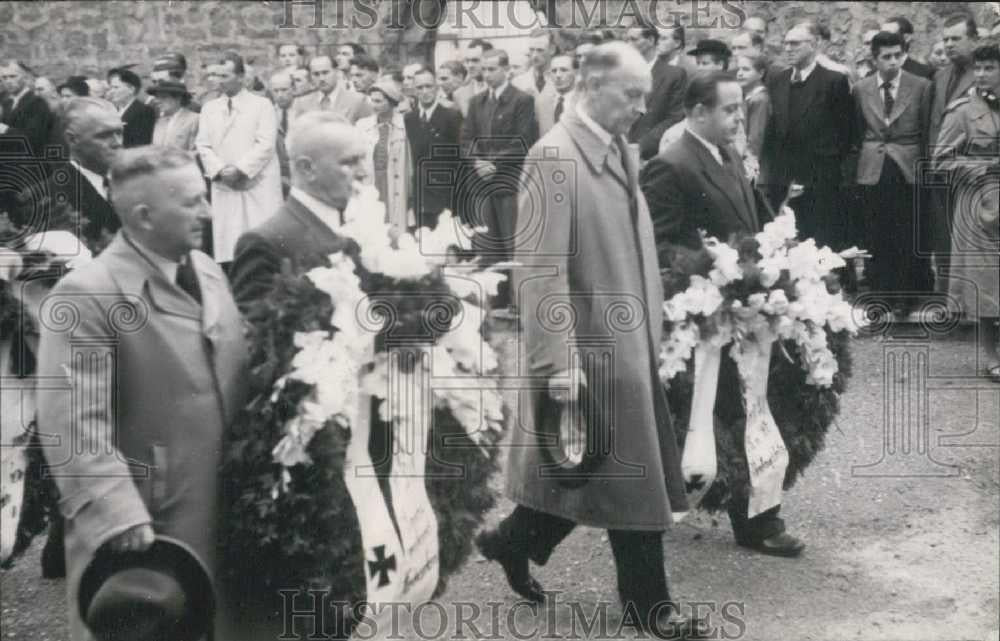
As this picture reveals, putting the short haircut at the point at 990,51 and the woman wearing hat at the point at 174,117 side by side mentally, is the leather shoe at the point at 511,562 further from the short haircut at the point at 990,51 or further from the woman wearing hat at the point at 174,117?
the short haircut at the point at 990,51

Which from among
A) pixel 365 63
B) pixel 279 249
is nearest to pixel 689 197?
pixel 279 249

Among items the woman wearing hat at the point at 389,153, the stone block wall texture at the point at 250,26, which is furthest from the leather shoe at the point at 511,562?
the stone block wall texture at the point at 250,26

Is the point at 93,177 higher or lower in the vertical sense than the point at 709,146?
lower

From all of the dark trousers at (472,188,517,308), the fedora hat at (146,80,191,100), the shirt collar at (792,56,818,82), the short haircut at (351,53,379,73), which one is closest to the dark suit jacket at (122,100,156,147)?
the fedora hat at (146,80,191,100)

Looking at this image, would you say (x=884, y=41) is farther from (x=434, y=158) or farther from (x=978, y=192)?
(x=434, y=158)

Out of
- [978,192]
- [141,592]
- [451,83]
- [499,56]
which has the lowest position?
[141,592]

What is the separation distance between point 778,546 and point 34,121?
375 centimetres

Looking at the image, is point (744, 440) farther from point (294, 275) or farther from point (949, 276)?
point (949, 276)

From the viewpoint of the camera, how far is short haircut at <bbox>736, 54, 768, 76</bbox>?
28.1 feet

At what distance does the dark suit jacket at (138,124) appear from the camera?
661 cm

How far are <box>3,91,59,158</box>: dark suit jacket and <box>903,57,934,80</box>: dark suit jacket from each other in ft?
18.3

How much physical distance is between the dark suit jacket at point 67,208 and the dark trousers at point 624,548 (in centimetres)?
183

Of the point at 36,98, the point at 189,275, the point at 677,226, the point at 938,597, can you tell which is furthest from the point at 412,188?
the point at 938,597

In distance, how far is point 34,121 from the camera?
229 inches
